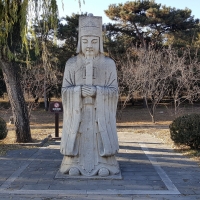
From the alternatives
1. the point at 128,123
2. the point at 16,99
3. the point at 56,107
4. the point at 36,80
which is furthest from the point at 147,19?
the point at 16,99

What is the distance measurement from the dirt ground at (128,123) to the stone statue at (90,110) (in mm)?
3276

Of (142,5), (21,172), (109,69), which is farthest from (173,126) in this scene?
(142,5)

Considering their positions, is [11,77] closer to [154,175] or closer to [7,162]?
[7,162]

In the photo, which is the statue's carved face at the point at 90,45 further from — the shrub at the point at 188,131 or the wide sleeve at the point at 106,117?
the shrub at the point at 188,131

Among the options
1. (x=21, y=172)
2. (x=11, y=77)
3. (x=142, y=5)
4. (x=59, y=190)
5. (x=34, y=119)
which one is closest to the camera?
(x=59, y=190)

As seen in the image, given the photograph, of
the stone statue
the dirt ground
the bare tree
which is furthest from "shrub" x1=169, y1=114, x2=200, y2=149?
the bare tree

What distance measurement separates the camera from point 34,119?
21438mm

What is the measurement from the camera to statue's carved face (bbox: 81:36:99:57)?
6.01 m

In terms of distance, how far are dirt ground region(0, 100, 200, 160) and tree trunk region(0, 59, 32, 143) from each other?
0.41 meters

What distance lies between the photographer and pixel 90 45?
6.02 meters

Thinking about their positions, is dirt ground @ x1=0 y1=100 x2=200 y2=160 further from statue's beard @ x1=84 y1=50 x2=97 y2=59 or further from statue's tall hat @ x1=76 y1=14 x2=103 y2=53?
statue's tall hat @ x1=76 y1=14 x2=103 y2=53

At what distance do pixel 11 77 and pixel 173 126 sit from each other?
210 inches

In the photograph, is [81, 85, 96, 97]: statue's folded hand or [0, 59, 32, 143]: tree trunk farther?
[0, 59, 32, 143]: tree trunk

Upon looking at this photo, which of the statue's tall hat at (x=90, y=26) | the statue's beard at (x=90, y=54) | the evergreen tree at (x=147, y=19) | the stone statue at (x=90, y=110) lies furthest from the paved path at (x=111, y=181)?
the evergreen tree at (x=147, y=19)
